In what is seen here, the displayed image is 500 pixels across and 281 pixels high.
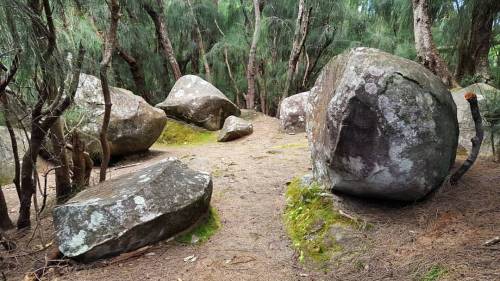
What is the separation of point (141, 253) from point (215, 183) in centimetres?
159

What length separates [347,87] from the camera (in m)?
2.89

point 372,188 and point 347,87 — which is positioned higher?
point 347,87

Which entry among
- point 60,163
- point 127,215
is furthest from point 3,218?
point 127,215

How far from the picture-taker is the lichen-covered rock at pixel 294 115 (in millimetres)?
7281

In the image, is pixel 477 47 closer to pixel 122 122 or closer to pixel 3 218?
pixel 122 122

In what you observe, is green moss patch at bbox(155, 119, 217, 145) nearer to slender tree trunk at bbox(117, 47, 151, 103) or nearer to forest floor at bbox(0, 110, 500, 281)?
slender tree trunk at bbox(117, 47, 151, 103)

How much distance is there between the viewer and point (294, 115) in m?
7.31

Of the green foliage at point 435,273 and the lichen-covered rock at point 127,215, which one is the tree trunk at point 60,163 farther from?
the green foliage at point 435,273

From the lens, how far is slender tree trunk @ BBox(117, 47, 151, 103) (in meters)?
9.23

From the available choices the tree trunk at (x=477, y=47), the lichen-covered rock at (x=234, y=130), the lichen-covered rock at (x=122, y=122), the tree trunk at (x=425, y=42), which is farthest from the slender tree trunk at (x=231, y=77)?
the tree trunk at (x=425, y=42)

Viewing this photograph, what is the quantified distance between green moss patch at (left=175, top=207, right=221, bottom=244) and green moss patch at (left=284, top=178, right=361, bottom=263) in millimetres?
629

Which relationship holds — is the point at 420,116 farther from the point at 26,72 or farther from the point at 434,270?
the point at 26,72

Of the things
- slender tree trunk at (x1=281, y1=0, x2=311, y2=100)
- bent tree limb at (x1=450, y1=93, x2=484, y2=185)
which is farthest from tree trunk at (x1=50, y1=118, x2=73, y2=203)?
slender tree trunk at (x1=281, y1=0, x2=311, y2=100)

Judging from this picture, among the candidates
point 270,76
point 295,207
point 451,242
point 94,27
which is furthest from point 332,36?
point 451,242
